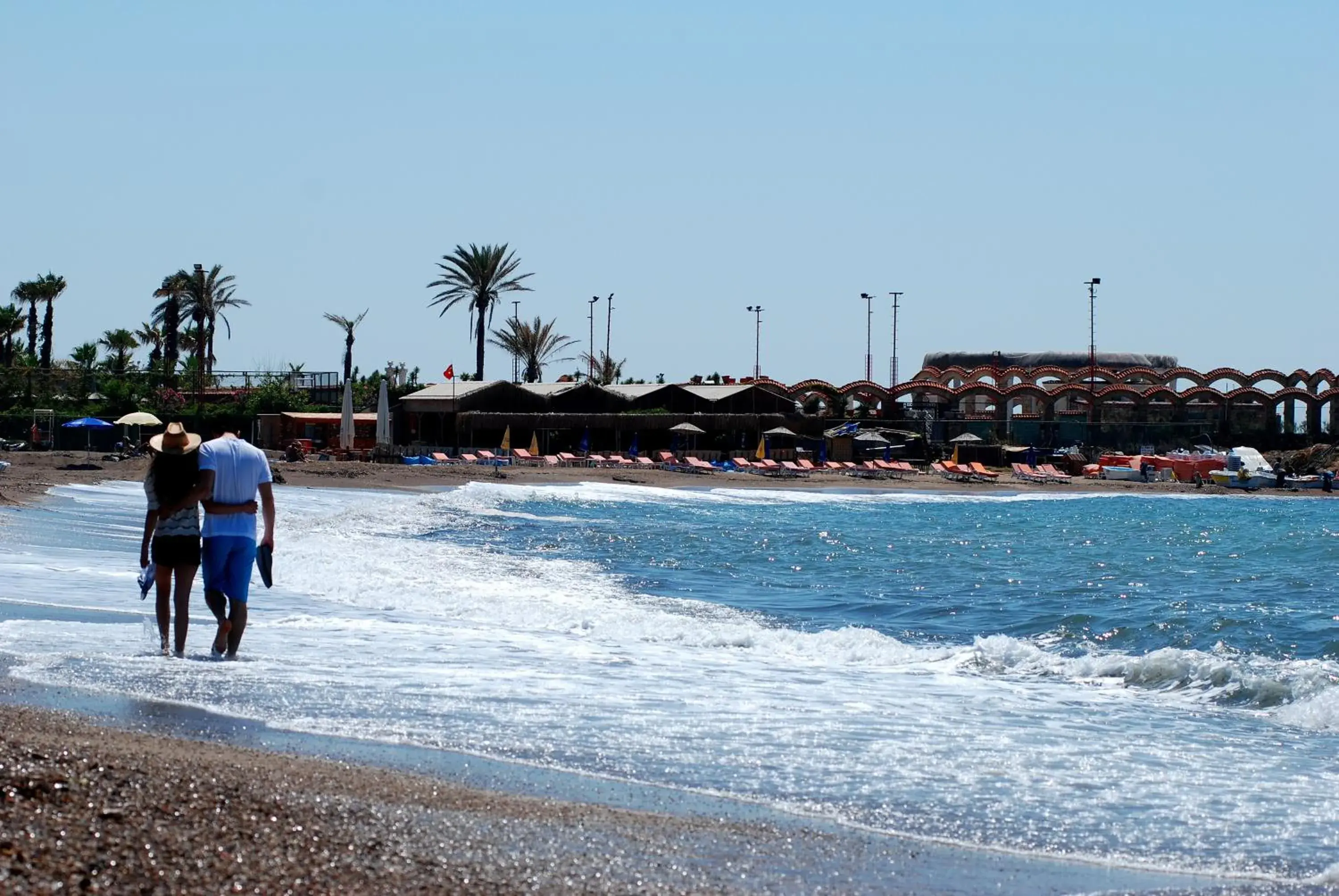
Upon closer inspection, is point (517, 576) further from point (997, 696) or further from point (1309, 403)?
point (1309, 403)

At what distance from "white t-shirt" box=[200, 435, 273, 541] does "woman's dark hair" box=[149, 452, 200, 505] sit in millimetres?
130

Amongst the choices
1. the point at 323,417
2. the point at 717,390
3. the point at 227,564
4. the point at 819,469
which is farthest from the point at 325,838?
the point at 717,390

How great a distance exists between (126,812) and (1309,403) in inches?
2691

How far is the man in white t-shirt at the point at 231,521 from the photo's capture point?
313 inches

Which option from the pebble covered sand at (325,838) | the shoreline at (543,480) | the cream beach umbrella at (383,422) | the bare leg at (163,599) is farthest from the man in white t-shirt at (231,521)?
the cream beach umbrella at (383,422)

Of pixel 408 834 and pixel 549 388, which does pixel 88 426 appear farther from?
pixel 408 834

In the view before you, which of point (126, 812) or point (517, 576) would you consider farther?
point (517, 576)

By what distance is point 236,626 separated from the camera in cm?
816

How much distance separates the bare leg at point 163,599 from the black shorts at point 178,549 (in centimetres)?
8

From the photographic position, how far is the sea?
5.81m

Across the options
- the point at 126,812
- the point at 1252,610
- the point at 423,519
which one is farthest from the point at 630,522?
the point at 126,812

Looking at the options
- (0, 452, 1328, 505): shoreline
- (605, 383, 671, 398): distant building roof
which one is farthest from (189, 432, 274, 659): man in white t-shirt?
(605, 383, 671, 398): distant building roof

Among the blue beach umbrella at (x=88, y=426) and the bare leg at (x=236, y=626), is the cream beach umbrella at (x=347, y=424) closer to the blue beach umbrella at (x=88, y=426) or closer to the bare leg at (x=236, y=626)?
the blue beach umbrella at (x=88, y=426)

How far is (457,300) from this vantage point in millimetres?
66562
